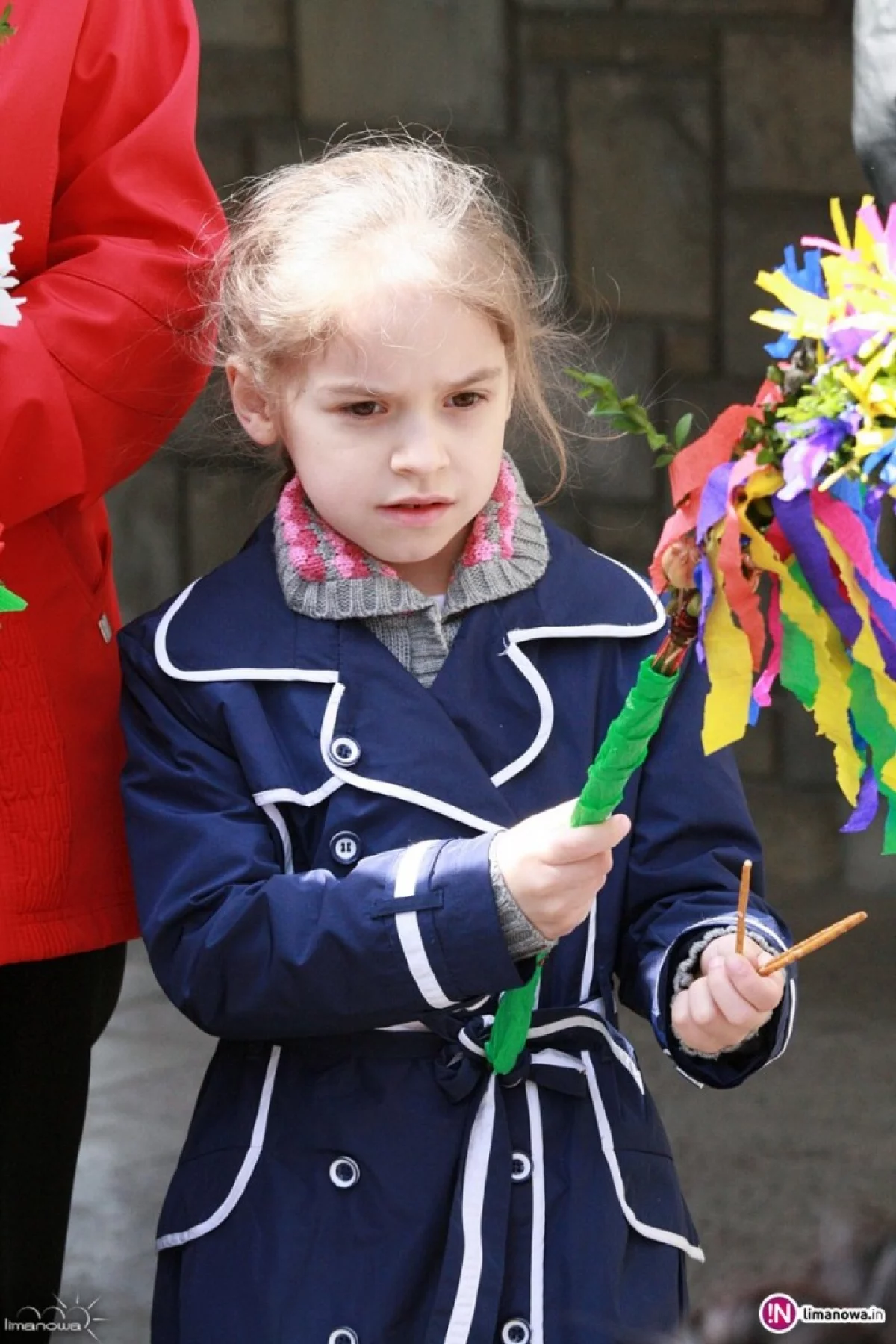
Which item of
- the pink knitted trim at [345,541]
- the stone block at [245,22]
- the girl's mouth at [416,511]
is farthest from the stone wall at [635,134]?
the girl's mouth at [416,511]

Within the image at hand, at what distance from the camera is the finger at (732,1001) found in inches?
67.1

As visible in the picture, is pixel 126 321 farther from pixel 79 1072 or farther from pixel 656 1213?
pixel 656 1213

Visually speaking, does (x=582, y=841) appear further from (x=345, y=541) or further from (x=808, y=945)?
(x=345, y=541)

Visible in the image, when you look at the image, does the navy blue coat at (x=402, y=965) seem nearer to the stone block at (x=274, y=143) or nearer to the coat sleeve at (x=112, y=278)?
the coat sleeve at (x=112, y=278)

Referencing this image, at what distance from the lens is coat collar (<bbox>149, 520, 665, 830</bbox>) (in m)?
1.85

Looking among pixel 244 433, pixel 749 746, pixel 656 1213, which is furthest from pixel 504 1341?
pixel 749 746

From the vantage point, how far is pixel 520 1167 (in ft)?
5.99

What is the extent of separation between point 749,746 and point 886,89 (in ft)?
9.94

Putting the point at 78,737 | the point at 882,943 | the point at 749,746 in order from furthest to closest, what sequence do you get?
the point at 749,746 < the point at 882,943 < the point at 78,737

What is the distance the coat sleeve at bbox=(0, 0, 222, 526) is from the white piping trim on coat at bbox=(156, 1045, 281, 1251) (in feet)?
1.77

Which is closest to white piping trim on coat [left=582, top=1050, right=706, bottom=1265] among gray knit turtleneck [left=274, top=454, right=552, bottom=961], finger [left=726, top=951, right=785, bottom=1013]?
finger [left=726, top=951, right=785, bottom=1013]

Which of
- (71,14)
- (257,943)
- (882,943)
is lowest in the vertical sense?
(882,943)

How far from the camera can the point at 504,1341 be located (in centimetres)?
180

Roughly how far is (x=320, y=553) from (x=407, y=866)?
1.05 feet
